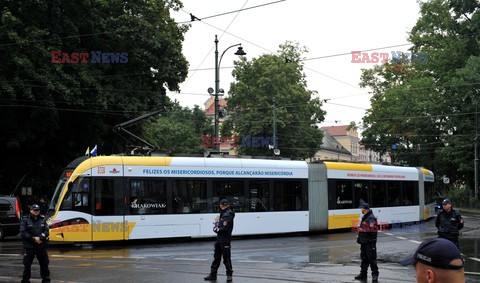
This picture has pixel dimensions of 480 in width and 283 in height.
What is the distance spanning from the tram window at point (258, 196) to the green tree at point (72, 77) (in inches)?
368

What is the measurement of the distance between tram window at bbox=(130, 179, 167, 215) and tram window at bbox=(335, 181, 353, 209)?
7.97 meters

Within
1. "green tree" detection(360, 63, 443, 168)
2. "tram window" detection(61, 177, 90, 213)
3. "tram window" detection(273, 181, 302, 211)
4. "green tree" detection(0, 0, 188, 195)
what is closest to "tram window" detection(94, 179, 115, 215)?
"tram window" detection(61, 177, 90, 213)

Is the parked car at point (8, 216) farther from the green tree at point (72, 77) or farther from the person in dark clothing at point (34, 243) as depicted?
the person in dark clothing at point (34, 243)

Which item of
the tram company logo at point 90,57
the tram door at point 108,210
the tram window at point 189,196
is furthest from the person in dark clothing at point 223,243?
the tram company logo at point 90,57

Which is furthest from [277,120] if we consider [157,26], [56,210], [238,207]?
[56,210]

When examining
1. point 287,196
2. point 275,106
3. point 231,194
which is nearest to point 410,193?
point 287,196

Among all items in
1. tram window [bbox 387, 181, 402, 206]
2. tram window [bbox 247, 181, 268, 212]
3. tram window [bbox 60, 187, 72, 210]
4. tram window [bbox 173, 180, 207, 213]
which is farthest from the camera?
tram window [bbox 387, 181, 402, 206]

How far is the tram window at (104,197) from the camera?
17.3m

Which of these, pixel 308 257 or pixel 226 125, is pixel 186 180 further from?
pixel 226 125

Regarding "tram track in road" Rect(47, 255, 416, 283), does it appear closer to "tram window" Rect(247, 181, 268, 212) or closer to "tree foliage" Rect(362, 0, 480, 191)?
"tram window" Rect(247, 181, 268, 212)

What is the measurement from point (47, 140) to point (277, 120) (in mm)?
26509

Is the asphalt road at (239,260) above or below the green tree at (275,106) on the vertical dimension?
below

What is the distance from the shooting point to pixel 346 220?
23.0 m

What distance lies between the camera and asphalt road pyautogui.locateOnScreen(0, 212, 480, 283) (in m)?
10.8
